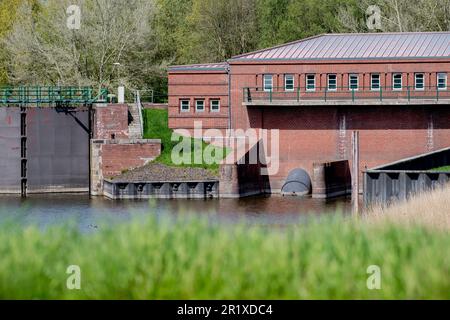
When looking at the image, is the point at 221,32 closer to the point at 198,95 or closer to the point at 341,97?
the point at 198,95

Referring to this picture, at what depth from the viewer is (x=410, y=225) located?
20219mm

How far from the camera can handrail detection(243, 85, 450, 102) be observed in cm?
5884

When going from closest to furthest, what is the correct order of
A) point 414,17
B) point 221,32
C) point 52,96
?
1. point 52,96
2. point 414,17
3. point 221,32

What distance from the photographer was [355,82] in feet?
196

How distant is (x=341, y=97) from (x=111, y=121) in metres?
12.2

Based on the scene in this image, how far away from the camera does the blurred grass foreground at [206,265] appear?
53.5ft

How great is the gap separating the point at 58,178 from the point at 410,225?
137ft

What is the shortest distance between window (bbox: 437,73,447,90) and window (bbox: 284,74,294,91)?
745cm

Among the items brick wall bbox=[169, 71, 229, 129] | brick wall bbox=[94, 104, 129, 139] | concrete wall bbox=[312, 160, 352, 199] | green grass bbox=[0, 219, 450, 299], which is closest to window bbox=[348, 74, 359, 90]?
concrete wall bbox=[312, 160, 352, 199]

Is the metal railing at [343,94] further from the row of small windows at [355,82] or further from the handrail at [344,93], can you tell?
the row of small windows at [355,82]

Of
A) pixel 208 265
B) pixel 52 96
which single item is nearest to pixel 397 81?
pixel 52 96

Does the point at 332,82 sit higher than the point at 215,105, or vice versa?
the point at 332,82

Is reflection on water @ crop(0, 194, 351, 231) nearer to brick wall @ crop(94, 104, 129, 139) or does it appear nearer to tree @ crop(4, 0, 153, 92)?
brick wall @ crop(94, 104, 129, 139)
